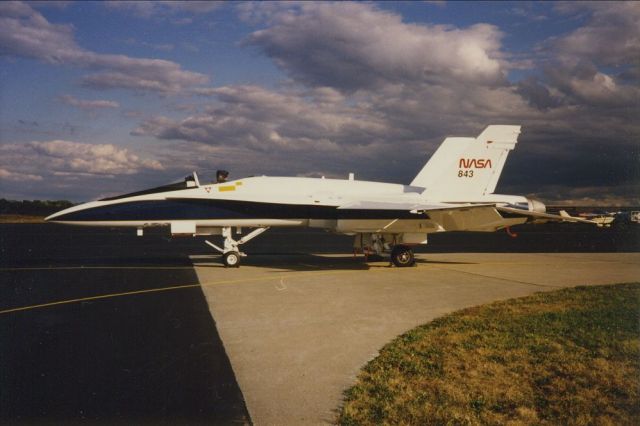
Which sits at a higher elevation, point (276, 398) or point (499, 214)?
point (499, 214)

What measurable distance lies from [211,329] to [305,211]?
7898 mm

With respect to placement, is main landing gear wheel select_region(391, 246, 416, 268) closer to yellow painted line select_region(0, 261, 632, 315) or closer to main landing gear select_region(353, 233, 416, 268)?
main landing gear select_region(353, 233, 416, 268)

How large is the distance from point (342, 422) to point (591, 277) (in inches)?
469

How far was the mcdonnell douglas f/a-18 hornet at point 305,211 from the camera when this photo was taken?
14555 millimetres

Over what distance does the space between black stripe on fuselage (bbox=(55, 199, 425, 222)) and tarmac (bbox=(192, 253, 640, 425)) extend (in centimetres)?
165

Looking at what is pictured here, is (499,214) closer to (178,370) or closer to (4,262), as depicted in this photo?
(178,370)

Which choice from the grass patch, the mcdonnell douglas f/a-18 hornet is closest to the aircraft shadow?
the mcdonnell douglas f/a-18 hornet

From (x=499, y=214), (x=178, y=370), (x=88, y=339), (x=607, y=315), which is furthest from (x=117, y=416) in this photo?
(x=499, y=214)

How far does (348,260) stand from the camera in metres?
18.2

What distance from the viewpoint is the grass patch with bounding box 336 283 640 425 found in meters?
4.61

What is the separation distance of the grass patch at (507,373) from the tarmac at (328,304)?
404mm

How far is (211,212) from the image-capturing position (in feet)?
48.9

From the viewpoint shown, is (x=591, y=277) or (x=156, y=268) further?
(x=156, y=268)

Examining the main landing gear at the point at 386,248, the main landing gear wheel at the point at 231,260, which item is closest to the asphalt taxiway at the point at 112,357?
the main landing gear wheel at the point at 231,260
